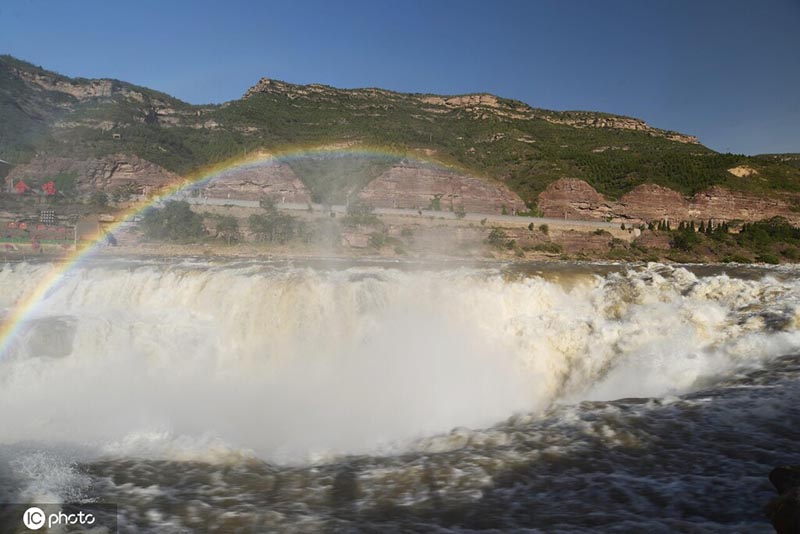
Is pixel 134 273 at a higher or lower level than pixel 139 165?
lower

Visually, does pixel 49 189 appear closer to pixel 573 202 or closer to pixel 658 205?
pixel 573 202

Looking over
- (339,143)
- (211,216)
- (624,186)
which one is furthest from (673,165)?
(211,216)

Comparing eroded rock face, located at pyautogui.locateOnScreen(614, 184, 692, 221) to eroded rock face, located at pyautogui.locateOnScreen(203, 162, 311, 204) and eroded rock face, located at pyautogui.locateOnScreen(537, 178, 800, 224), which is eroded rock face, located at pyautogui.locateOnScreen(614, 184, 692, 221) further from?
eroded rock face, located at pyautogui.locateOnScreen(203, 162, 311, 204)

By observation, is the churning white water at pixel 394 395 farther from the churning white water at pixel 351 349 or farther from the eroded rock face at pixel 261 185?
the eroded rock face at pixel 261 185

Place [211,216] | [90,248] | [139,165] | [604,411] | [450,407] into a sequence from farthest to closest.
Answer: [139,165] < [211,216] < [90,248] < [450,407] < [604,411]

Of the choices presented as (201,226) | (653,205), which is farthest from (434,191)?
(201,226)

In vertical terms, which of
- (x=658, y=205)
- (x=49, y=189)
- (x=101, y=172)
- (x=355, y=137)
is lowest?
(x=49, y=189)

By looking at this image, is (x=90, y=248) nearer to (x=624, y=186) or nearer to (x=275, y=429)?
(x=275, y=429)
